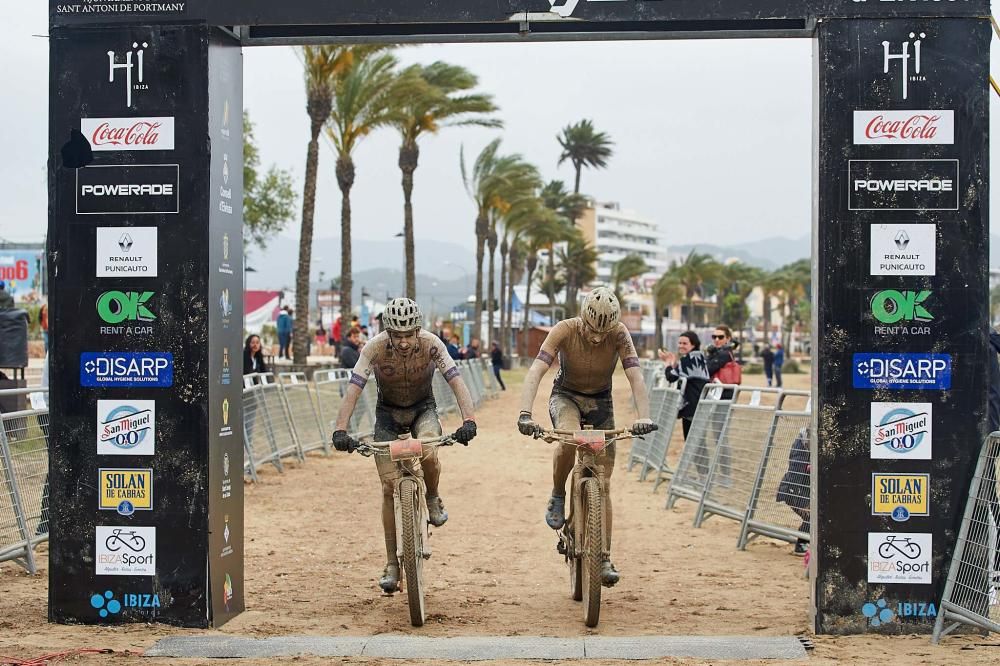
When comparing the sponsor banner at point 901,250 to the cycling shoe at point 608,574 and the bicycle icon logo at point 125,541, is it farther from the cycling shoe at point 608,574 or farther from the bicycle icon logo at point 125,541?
the bicycle icon logo at point 125,541

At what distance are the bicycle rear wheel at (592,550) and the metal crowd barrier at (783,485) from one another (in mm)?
2888

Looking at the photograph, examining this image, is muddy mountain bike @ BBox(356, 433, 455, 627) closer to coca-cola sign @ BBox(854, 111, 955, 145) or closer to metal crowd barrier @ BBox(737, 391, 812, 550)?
coca-cola sign @ BBox(854, 111, 955, 145)

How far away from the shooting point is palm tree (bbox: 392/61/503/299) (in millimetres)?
39969

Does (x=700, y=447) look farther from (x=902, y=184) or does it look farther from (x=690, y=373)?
(x=902, y=184)

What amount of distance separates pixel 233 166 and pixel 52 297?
148 cm

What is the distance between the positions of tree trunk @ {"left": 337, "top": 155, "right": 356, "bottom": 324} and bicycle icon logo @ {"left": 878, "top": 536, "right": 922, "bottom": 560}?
29.7 m

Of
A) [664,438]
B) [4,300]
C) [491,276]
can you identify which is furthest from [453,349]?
[491,276]

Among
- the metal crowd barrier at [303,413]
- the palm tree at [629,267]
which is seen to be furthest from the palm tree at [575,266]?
the metal crowd barrier at [303,413]

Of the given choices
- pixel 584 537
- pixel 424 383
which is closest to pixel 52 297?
pixel 424 383

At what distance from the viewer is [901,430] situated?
764 centimetres

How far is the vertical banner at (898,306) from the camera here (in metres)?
7.61

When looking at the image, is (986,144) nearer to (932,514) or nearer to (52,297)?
(932,514)

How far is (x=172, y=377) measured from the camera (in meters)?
7.90

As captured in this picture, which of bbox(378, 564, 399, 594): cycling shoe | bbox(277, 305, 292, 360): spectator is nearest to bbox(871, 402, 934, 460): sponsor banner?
bbox(378, 564, 399, 594): cycling shoe
